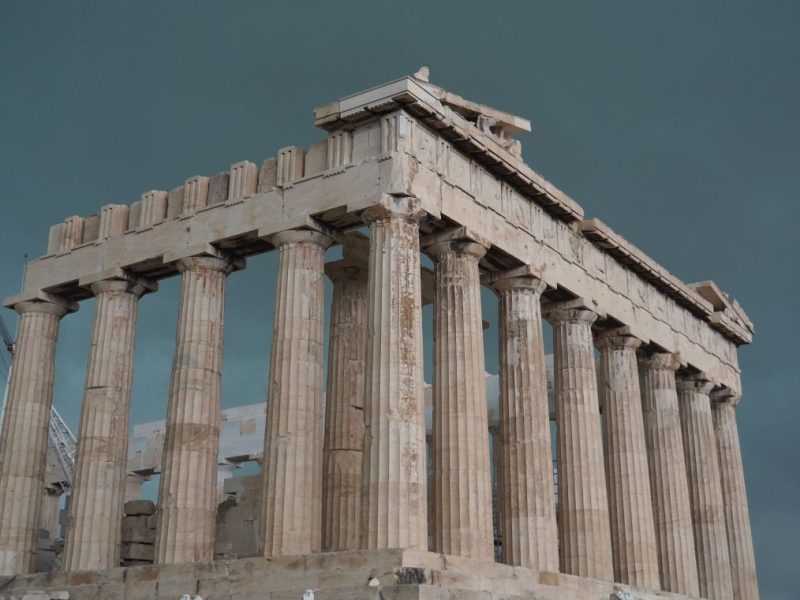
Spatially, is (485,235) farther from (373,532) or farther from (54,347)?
(54,347)

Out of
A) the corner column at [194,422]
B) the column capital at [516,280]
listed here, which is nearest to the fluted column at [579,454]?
the column capital at [516,280]

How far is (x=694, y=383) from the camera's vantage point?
142ft

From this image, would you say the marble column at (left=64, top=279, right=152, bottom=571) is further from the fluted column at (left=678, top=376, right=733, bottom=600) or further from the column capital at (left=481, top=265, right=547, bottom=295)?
the fluted column at (left=678, top=376, right=733, bottom=600)

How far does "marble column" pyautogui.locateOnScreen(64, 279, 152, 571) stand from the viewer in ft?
102

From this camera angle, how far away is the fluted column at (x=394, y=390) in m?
25.3

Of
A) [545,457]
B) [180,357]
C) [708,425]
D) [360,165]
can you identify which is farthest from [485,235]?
[708,425]

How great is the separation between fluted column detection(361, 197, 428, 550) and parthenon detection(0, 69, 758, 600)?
0.05m

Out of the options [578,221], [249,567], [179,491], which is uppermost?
[578,221]

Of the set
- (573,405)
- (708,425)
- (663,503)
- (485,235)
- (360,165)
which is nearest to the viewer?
(360,165)

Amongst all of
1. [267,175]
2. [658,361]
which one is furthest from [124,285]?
[658,361]

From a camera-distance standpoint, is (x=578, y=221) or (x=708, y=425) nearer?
(x=578, y=221)

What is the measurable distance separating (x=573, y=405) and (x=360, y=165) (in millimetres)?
11041

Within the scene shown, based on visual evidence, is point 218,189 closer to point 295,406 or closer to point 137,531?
point 295,406

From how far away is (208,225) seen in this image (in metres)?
31.8
